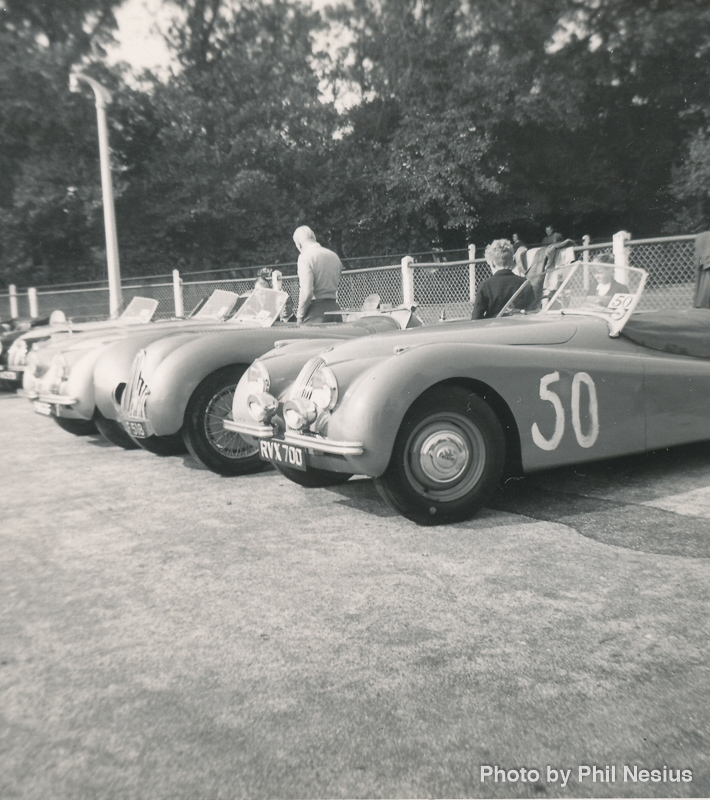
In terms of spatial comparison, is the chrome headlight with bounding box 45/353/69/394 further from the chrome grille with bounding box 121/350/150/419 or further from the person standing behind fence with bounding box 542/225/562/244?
the person standing behind fence with bounding box 542/225/562/244

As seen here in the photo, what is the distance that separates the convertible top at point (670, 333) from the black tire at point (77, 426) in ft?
16.5

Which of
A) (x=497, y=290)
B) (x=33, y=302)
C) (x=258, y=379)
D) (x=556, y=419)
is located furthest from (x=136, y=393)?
(x=33, y=302)

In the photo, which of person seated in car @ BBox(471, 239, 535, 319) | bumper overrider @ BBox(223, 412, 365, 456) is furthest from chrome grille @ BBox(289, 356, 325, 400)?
person seated in car @ BBox(471, 239, 535, 319)

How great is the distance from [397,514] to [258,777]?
8.50 ft

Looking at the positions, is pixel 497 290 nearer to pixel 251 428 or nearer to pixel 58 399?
pixel 251 428

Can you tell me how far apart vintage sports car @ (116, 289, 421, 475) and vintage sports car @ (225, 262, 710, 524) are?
0.68 metres

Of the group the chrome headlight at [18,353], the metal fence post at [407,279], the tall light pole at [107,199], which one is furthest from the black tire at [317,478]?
the tall light pole at [107,199]

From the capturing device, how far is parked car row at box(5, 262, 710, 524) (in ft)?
13.6

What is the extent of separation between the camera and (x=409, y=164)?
94.9 ft

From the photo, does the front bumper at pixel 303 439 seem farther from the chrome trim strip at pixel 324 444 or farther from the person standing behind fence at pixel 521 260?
the person standing behind fence at pixel 521 260

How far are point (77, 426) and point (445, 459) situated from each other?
4.91m

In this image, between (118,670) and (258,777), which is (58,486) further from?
(258,777)

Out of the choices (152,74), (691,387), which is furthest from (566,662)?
(152,74)

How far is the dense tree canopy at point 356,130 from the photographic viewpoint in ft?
90.0
